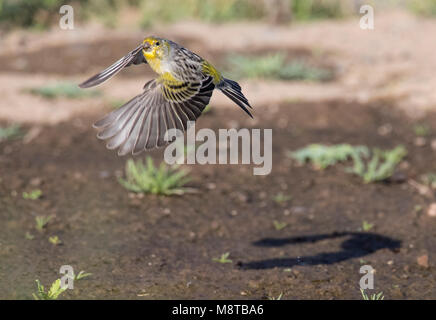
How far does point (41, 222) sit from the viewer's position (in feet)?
15.3

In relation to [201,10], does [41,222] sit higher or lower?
lower

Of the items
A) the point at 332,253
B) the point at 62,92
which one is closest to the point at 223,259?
the point at 332,253

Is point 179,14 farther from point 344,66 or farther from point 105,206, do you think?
point 105,206

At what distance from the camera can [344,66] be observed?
9898 millimetres

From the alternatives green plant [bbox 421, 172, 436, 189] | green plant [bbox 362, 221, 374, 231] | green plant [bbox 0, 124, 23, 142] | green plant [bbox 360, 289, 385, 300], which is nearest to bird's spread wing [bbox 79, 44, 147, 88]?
green plant [bbox 360, 289, 385, 300]

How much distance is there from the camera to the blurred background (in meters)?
4.16

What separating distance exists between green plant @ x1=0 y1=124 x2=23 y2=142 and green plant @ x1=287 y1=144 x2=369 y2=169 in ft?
9.37

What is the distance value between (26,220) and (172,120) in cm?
180

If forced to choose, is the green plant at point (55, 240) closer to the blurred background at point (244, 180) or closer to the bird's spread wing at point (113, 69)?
the blurred background at point (244, 180)

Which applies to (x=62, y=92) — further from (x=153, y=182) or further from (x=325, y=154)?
(x=325, y=154)

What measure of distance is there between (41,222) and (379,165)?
3252mm

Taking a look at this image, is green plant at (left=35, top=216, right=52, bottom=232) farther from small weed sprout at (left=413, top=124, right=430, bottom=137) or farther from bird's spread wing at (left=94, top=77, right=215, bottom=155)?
small weed sprout at (left=413, top=124, right=430, bottom=137)
